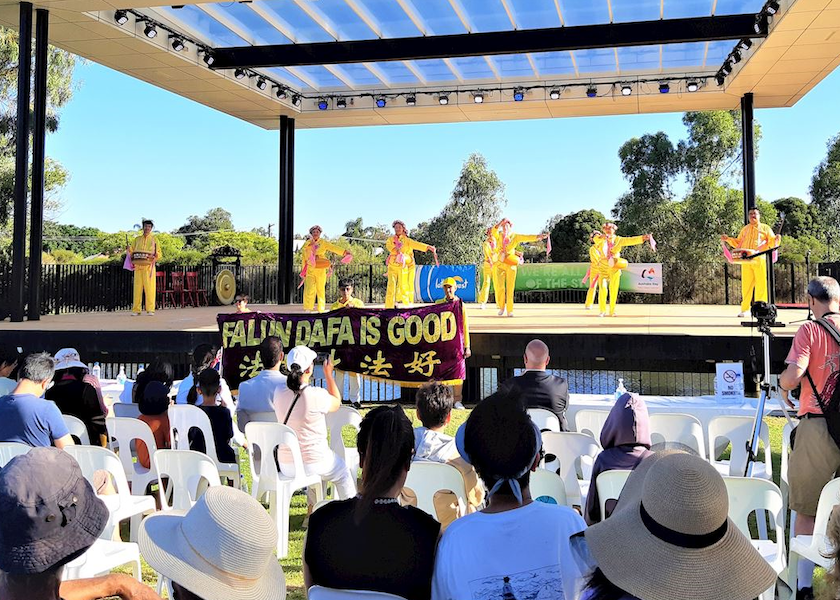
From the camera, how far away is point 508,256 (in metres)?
13.7

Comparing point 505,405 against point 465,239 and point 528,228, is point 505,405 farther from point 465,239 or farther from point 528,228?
point 528,228

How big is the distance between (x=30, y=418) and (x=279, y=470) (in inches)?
54.5

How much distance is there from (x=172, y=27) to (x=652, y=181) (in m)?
20.6

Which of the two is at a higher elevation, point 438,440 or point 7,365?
point 7,365

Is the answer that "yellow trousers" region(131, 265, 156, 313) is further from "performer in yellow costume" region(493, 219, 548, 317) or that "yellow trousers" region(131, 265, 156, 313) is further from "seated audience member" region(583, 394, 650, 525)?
"seated audience member" region(583, 394, 650, 525)

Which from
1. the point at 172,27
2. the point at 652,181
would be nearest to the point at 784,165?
the point at 652,181

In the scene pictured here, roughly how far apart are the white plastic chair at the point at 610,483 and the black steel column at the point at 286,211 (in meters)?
15.8

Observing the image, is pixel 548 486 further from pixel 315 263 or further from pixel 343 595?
pixel 315 263

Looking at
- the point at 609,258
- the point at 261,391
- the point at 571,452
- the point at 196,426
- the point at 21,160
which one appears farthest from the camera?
the point at 609,258

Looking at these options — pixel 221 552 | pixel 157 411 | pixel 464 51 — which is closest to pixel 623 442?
pixel 221 552

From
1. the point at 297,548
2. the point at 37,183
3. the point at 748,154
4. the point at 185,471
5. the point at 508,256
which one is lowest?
the point at 297,548

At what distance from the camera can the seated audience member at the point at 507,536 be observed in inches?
73.5

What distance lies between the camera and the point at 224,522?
1.66m

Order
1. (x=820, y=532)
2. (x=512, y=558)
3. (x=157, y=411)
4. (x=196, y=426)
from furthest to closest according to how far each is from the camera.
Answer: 1. (x=157, y=411)
2. (x=196, y=426)
3. (x=820, y=532)
4. (x=512, y=558)
